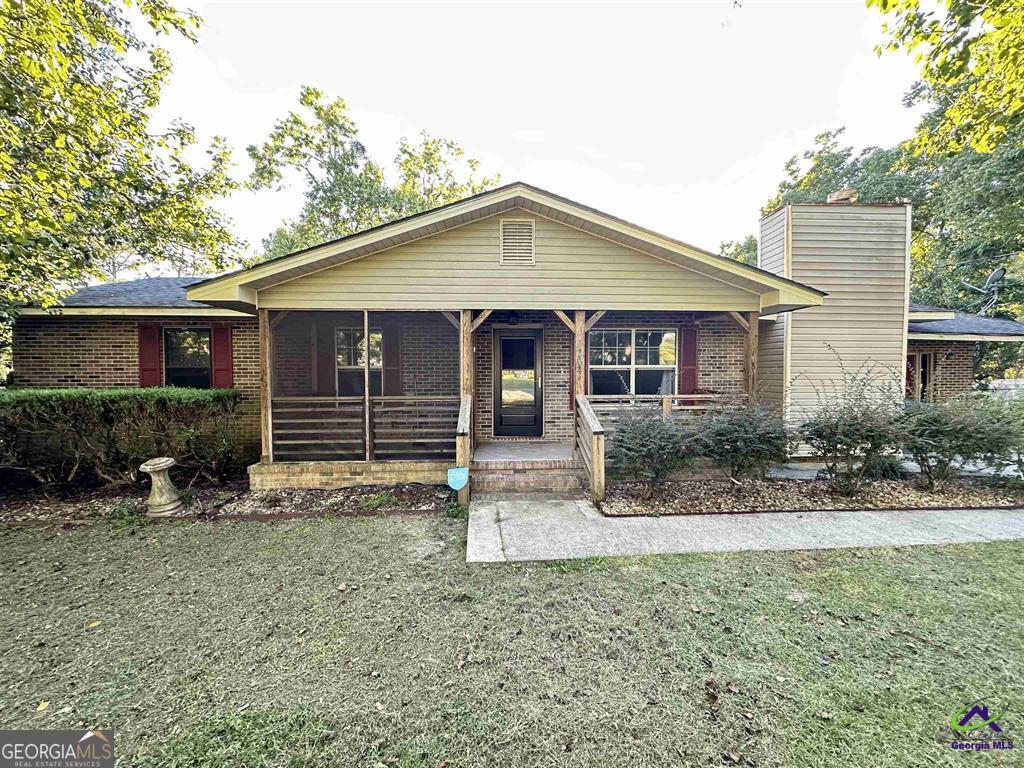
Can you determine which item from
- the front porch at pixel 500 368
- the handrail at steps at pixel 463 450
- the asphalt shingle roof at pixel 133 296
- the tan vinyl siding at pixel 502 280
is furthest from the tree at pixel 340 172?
the handrail at steps at pixel 463 450

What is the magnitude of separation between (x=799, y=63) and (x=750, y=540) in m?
8.87

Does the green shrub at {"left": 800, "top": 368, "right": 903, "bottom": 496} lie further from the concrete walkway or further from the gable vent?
the gable vent

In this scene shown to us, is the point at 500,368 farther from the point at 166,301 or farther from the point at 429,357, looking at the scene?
the point at 166,301

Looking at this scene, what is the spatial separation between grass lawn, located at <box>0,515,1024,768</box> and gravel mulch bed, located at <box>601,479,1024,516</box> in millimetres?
1382

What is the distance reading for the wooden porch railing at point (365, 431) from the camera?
6.74m

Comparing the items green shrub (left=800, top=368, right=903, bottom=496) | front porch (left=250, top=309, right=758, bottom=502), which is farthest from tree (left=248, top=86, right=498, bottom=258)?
green shrub (left=800, top=368, right=903, bottom=496)

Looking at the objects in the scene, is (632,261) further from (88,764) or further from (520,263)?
(88,764)

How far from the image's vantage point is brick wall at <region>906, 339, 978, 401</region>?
10.0 metres

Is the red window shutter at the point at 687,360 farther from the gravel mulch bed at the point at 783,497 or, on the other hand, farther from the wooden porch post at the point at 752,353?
the gravel mulch bed at the point at 783,497

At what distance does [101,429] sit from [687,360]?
10.1 metres

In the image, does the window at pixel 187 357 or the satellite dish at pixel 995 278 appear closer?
the window at pixel 187 357

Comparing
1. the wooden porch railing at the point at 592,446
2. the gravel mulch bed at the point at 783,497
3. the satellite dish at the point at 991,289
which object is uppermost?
the satellite dish at the point at 991,289

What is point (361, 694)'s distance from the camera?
2432 millimetres

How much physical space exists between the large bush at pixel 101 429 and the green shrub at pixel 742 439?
24.6 feet
